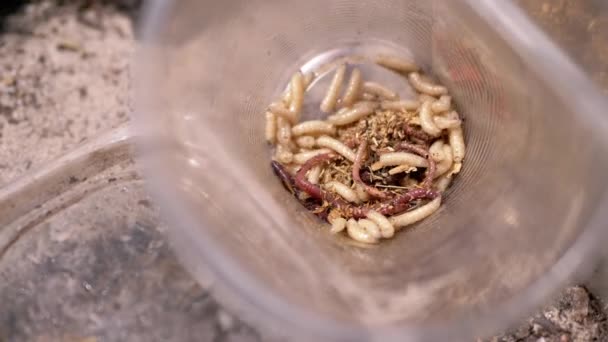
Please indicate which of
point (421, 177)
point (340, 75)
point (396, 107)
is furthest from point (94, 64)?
point (421, 177)

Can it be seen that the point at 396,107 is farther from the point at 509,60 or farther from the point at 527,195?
the point at 527,195

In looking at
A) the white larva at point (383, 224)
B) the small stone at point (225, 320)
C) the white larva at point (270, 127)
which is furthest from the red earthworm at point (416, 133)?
the small stone at point (225, 320)

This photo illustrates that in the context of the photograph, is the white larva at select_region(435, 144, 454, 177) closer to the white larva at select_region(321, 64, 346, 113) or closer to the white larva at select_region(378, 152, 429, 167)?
the white larva at select_region(378, 152, 429, 167)

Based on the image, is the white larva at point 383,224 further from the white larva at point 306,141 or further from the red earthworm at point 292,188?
the white larva at point 306,141

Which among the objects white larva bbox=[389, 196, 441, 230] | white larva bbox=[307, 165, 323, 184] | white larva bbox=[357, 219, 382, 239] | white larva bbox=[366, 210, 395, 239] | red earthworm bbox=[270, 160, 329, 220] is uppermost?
white larva bbox=[389, 196, 441, 230]

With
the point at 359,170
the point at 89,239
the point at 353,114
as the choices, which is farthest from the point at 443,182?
the point at 89,239

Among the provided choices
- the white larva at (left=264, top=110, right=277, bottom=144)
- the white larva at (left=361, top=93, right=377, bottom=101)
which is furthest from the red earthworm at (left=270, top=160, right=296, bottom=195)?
the white larva at (left=361, top=93, right=377, bottom=101)

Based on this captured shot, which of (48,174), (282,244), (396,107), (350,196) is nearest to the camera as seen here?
(282,244)
